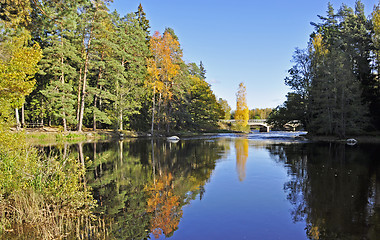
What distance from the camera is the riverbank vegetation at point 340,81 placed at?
34625 mm

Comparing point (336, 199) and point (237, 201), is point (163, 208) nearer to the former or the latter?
point (237, 201)

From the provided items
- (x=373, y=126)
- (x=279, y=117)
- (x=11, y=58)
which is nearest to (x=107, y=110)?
(x=279, y=117)

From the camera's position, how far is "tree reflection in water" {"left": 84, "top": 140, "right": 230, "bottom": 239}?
6918mm

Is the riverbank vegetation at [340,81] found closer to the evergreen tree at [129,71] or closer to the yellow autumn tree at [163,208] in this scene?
the evergreen tree at [129,71]

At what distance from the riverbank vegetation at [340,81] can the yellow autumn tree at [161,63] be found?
68.3ft

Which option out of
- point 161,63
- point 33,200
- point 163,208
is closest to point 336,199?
point 163,208

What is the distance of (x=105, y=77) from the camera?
43.6 m

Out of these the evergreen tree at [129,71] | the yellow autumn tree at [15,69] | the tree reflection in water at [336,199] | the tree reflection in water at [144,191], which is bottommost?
the tree reflection in water at [336,199]

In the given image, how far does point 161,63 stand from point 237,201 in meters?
36.0

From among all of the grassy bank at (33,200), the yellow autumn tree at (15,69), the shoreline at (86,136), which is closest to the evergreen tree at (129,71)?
the shoreline at (86,136)

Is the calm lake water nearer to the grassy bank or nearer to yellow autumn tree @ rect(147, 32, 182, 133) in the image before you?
the grassy bank

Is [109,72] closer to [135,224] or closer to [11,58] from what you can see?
[11,58]

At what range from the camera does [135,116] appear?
1949 inches

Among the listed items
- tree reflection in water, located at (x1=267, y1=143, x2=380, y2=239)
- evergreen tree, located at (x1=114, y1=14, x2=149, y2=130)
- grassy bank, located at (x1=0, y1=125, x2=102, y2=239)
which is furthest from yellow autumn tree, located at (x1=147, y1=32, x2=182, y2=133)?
grassy bank, located at (x1=0, y1=125, x2=102, y2=239)
